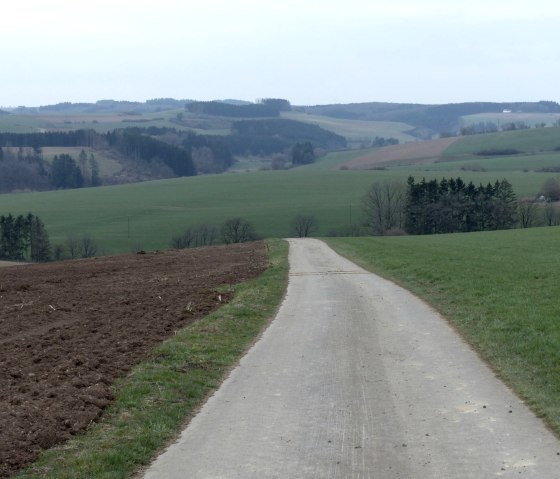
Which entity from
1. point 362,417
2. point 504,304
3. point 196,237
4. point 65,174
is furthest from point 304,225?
point 362,417

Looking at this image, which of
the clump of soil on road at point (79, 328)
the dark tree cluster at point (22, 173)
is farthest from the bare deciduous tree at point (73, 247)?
the dark tree cluster at point (22, 173)

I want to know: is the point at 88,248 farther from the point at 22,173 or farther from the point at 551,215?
the point at 22,173

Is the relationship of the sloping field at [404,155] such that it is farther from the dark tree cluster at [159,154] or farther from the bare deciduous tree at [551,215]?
the bare deciduous tree at [551,215]

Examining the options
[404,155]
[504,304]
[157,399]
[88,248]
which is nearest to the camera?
[157,399]

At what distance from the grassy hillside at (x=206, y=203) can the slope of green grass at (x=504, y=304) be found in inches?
2338

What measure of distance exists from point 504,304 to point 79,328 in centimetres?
928

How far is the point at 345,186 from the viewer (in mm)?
132625

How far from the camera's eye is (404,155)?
165 metres

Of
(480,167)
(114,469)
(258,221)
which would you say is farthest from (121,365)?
(480,167)

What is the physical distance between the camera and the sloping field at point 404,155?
158875mm

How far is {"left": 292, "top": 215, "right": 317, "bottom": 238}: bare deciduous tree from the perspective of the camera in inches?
3838

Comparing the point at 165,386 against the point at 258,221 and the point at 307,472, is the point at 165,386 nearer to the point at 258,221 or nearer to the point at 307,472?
the point at 307,472

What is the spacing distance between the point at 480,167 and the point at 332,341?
12858cm

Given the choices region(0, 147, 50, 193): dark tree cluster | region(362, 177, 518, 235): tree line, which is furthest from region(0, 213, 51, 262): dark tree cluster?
region(0, 147, 50, 193): dark tree cluster
